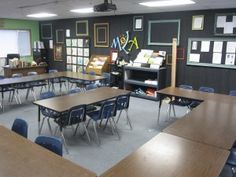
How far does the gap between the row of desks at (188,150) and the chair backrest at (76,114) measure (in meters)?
1.60

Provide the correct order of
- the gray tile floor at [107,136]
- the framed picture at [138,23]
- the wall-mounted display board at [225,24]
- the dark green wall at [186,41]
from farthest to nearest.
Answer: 1. the framed picture at [138,23]
2. the dark green wall at [186,41]
3. the wall-mounted display board at [225,24]
4. the gray tile floor at [107,136]

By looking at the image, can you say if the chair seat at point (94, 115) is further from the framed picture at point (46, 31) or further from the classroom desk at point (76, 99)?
the framed picture at point (46, 31)

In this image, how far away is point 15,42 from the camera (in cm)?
1012

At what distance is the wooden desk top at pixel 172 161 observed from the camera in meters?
1.83

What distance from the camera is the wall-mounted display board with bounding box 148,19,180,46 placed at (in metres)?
6.63

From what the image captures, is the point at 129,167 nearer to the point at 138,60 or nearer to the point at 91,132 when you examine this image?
the point at 91,132

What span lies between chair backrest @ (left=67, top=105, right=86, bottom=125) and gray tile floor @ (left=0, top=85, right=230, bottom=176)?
49 centimetres

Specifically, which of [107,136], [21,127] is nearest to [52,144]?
[21,127]

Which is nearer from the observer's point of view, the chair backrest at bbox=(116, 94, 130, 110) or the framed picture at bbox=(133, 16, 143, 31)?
the chair backrest at bbox=(116, 94, 130, 110)

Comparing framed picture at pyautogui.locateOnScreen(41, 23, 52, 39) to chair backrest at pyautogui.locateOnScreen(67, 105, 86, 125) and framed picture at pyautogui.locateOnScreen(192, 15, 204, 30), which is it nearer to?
framed picture at pyautogui.locateOnScreen(192, 15, 204, 30)

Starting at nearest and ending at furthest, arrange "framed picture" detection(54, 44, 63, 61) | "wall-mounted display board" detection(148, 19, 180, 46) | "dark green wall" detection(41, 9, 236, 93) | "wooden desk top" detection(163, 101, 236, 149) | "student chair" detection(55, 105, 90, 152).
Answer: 1. "wooden desk top" detection(163, 101, 236, 149)
2. "student chair" detection(55, 105, 90, 152)
3. "dark green wall" detection(41, 9, 236, 93)
4. "wall-mounted display board" detection(148, 19, 180, 46)
5. "framed picture" detection(54, 44, 63, 61)

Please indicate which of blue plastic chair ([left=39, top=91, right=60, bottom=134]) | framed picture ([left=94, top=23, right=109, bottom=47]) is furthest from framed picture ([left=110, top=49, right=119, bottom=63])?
blue plastic chair ([left=39, top=91, right=60, bottom=134])

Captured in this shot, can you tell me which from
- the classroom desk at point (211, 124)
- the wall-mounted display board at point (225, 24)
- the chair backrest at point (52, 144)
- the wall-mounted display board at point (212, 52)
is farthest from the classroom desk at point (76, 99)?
the wall-mounted display board at point (225, 24)

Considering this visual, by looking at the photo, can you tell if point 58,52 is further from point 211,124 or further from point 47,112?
point 211,124
